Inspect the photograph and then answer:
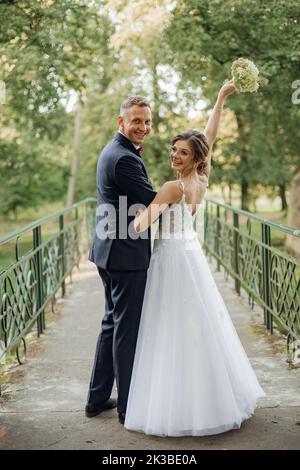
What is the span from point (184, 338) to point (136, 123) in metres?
1.37

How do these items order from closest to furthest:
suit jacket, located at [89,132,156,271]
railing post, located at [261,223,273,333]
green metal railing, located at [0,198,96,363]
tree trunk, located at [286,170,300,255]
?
suit jacket, located at [89,132,156,271] < green metal railing, located at [0,198,96,363] < railing post, located at [261,223,273,333] < tree trunk, located at [286,170,300,255]

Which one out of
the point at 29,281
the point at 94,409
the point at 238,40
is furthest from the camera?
the point at 238,40

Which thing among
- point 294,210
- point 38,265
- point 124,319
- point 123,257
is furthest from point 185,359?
point 294,210

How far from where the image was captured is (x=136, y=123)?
4195 mm

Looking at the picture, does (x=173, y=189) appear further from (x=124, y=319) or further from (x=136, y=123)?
(x=124, y=319)

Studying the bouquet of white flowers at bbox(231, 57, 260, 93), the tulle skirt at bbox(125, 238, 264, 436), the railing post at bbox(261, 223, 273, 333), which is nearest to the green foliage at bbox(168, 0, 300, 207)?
the railing post at bbox(261, 223, 273, 333)

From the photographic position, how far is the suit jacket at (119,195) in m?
4.11

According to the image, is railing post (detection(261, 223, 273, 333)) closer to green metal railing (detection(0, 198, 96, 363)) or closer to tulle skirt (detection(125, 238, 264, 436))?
green metal railing (detection(0, 198, 96, 363))

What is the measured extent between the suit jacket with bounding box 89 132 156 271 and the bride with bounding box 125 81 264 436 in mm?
110

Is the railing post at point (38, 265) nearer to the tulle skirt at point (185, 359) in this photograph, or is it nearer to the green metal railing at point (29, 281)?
the green metal railing at point (29, 281)

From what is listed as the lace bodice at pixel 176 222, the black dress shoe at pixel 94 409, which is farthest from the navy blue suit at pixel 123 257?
the black dress shoe at pixel 94 409

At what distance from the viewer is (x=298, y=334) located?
18.6ft

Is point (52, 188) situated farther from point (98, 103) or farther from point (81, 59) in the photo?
point (81, 59)

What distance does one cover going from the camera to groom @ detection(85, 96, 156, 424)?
4125mm
